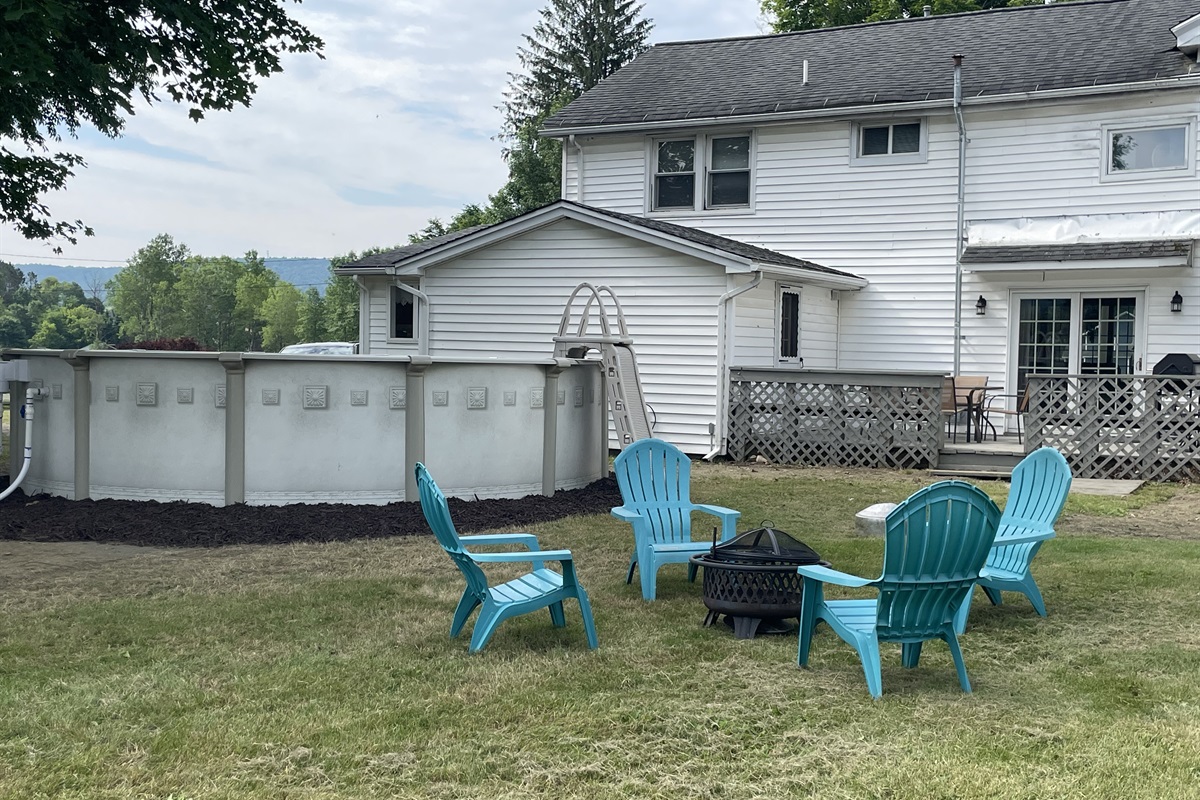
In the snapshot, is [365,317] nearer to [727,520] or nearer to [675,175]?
[675,175]

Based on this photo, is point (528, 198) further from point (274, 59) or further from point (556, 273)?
point (274, 59)

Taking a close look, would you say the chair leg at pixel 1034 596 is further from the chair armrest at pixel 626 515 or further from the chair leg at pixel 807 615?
the chair armrest at pixel 626 515

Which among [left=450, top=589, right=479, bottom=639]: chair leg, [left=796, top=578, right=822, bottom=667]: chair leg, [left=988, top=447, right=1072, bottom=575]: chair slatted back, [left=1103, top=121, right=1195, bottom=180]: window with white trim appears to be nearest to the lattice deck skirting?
[left=1103, top=121, right=1195, bottom=180]: window with white trim

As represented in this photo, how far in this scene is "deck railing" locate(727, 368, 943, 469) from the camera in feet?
50.7

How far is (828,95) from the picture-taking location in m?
19.0

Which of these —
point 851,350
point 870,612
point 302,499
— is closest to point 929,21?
point 851,350

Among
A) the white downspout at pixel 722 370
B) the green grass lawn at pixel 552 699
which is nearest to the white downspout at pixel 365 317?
the white downspout at pixel 722 370

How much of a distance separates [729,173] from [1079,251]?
19.5 feet

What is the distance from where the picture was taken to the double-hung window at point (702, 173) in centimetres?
1972

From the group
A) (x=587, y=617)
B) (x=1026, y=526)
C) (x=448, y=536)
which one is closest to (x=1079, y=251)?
(x=1026, y=526)

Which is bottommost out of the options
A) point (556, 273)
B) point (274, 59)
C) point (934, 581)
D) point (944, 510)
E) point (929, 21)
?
point (934, 581)

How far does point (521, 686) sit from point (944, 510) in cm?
216

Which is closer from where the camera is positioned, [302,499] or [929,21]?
[302,499]

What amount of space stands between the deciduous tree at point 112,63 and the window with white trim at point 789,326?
7.87 m
